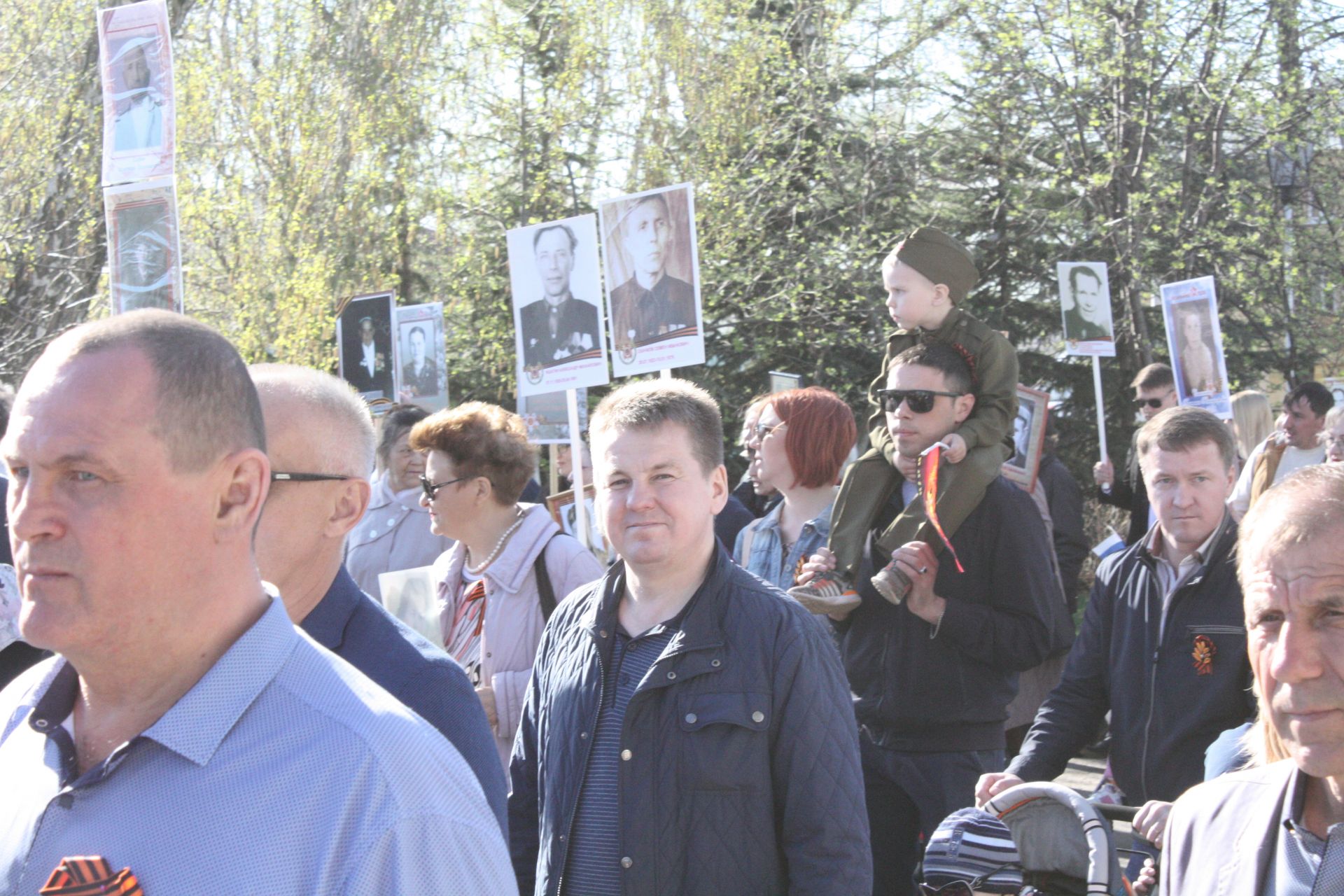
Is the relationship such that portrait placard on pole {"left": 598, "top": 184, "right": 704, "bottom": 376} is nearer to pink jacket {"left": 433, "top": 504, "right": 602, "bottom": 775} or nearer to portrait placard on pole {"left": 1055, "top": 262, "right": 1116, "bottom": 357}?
pink jacket {"left": 433, "top": 504, "right": 602, "bottom": 775}

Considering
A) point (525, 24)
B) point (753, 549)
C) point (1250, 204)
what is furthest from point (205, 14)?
point (753, 549)

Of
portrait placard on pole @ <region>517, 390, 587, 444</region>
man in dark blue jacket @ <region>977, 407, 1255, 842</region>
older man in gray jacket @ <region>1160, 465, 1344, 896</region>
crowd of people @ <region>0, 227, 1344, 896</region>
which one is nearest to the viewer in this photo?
crowd of people @ <region>0, 227, 1344, 896</region>

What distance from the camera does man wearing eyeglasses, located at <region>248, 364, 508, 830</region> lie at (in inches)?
102

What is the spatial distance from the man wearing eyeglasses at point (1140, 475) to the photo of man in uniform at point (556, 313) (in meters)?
3.51

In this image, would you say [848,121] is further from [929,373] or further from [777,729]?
[777,729]

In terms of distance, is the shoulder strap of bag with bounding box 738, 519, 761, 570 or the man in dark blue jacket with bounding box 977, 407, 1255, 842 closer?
the man in dark blue jacket with bounding box 977, 407, 1255, 842

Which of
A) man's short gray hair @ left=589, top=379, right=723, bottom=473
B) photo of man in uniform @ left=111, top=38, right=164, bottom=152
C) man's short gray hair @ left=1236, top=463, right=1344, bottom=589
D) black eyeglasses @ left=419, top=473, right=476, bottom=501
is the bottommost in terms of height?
man's short gray hair @ left=1236, top=463, right=1344, bottom=589

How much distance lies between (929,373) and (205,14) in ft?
52.3

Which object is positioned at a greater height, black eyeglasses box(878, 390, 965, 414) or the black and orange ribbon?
black eyeglasses box(878, 390, 965, 414)

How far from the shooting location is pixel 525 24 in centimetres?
1984

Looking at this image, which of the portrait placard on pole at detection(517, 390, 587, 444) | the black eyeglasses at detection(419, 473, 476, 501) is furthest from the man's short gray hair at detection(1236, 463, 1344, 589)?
the portrait placard on pole at detection(517, 390, 587, 444)

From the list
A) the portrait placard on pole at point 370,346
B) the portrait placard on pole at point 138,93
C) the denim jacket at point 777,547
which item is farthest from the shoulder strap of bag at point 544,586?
the portrait placard on pole at point 370,346

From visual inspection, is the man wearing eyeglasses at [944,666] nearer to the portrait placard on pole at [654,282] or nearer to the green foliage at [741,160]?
the portrait placard on pole at [654,282]

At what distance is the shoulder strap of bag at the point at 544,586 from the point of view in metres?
4.24
